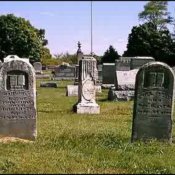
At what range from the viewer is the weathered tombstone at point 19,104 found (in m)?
9.80

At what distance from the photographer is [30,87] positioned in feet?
32.2

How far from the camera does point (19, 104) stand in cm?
980

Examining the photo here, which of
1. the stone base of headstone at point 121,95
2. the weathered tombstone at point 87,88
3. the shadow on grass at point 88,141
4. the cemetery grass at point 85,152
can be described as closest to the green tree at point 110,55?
the stone base of headstone at point 121,95

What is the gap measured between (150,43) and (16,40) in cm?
1806

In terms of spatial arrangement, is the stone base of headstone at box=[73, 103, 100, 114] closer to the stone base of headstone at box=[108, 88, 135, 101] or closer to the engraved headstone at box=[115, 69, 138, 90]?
the stone base of headstone at box=[108, 88, 135, 101]

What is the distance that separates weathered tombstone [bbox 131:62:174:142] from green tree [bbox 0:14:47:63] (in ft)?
194

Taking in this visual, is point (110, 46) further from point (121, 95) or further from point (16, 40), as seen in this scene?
point (121, 95)

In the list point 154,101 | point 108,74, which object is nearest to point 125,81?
point 108,74

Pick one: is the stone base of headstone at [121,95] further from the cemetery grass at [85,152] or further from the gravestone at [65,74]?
the gravestone at [65,74]

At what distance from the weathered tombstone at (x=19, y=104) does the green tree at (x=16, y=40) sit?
58337mm

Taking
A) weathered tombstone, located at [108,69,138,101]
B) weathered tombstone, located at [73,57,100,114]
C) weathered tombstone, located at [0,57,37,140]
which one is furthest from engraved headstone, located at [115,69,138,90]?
weathered tombstone, located at [0,57,37,140]

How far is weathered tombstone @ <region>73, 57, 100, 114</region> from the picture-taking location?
53.1ft

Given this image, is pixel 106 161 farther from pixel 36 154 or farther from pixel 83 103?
pixel 83 103

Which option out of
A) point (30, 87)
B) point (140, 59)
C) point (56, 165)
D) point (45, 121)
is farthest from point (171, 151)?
point (140, 59)
